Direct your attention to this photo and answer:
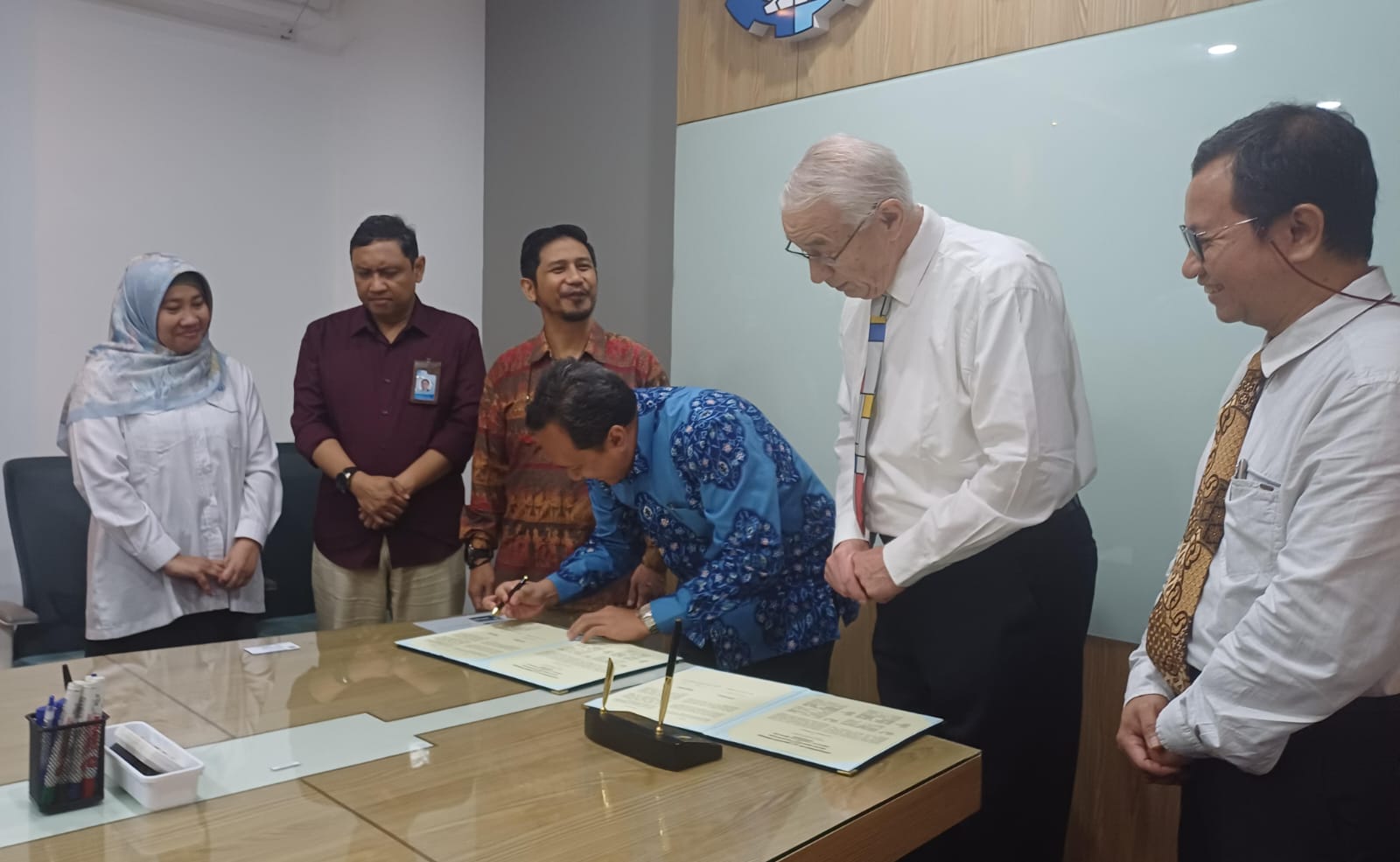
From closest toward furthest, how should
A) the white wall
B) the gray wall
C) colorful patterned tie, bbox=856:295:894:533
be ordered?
colorful patterned tie, bbox=856:295:894:533 < the white wall < the gray wall

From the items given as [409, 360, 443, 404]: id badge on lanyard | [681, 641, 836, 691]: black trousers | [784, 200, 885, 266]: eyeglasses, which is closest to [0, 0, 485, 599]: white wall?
[409, 360, 443, 404]: id badge on lanyard

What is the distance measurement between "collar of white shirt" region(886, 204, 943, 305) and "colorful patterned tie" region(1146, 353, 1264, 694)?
57cm

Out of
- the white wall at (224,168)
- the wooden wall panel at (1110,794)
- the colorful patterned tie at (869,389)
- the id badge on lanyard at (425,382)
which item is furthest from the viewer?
the white wall at (224,168)

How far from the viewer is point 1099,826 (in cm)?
233

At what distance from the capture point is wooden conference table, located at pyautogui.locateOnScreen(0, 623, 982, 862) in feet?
3.67

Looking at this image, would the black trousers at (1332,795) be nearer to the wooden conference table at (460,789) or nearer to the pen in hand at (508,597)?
the wooden conference table at (460,789)

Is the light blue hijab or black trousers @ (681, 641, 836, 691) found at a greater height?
the light blue hijab

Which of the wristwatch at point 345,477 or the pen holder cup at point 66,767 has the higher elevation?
the wristwatch at point 345,477

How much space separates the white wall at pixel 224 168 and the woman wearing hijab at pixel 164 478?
3.35 ft

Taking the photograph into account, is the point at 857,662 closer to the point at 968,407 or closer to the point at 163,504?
the point at 968,407

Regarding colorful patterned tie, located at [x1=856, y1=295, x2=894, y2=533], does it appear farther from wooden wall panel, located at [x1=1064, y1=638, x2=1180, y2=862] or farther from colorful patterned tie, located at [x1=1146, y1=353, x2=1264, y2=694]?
wooden wall panel, located at [x1=1064, y1=638, x2=1180, y2=862]

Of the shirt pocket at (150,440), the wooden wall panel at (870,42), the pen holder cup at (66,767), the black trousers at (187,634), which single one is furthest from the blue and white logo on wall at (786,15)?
the pen holder cup at (66,767)

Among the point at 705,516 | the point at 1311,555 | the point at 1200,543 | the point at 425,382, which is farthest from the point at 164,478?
the point at 1311,555

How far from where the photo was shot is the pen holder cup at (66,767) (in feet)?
3.88
